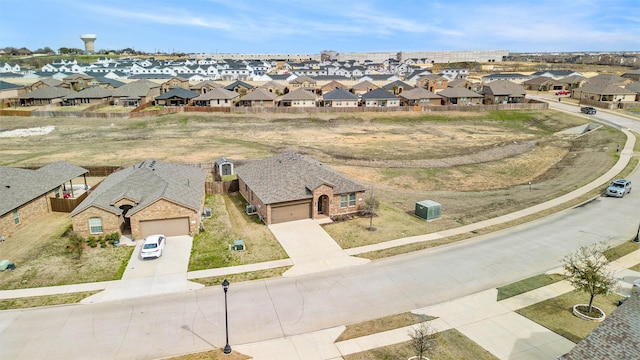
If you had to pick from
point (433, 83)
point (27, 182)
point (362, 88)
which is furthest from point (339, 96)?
point (27, 182)

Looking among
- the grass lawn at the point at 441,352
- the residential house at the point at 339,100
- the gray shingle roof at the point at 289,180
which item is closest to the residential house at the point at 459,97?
the residential house at the point at 339,100

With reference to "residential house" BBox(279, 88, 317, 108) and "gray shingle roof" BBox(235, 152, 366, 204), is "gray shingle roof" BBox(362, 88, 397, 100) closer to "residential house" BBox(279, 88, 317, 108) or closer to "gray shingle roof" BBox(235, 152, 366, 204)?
"residential house" BBox(279, 88, 317, 108)

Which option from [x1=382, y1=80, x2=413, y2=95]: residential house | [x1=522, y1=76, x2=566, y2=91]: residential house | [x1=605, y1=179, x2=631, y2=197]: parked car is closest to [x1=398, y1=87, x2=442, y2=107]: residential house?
[x1=382, y1=80, x2=413, y2=95]: residential house

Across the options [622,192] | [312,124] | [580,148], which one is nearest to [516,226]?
[622,192]

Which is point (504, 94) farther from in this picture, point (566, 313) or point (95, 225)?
point (95, 225)

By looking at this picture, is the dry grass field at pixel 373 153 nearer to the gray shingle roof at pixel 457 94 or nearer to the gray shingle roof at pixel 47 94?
the gray shingle roof at pixel 457 94

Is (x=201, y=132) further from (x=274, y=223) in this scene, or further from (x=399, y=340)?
(x=399, y=340)
